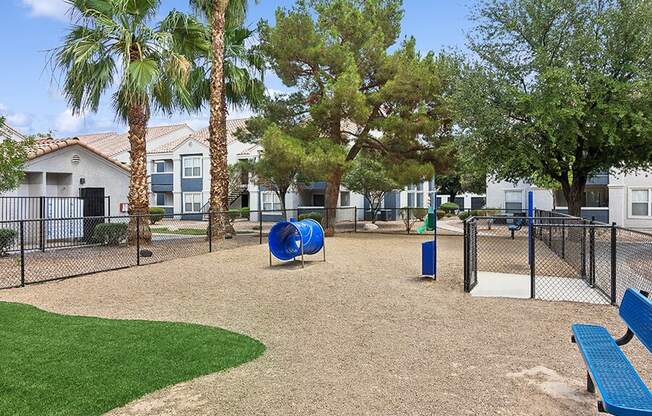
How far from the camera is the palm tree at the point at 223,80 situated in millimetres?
18438

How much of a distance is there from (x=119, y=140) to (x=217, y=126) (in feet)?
150

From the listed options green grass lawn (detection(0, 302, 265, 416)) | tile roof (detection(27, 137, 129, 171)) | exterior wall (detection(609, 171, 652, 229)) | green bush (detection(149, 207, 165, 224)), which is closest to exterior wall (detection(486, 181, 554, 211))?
exterior wall (detection(609, 171, 652, 229))

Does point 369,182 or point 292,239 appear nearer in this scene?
point 292,239

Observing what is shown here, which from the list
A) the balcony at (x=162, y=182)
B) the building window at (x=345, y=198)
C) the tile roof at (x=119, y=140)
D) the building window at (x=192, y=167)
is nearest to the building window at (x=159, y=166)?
the balcony at (x=162, y=182)

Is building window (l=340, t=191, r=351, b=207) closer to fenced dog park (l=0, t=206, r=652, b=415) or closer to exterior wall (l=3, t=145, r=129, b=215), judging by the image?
exterior wall (l=3, t=145, r=129, b=215)

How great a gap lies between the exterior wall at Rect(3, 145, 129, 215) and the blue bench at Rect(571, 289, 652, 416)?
64.0 ft

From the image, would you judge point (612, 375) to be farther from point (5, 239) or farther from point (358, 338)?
point (5, 239)

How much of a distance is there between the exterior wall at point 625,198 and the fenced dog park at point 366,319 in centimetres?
1764

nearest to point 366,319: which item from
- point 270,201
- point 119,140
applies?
point 270,201

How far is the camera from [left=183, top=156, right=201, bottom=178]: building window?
43375 mm

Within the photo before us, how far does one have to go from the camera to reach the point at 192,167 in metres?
43.7

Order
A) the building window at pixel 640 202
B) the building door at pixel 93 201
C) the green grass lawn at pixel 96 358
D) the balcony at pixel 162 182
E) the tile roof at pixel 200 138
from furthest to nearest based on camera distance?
the balcony at pixel 162 182, the tile roof at pixel 200 138, the building window at pixel 640 202, the building door at pixel 93 201, the green grass lawn at pixel 96 358

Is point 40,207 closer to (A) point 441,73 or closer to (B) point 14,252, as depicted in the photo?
(B) point 14,252

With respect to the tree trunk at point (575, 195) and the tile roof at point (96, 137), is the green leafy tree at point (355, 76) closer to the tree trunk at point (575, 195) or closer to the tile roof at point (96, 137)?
the tree trunk at point (575, 195)
